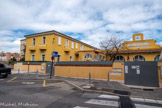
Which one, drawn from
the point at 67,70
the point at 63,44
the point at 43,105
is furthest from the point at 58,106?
the point at 63,44

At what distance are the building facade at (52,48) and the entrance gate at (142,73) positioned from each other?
10.4 meters

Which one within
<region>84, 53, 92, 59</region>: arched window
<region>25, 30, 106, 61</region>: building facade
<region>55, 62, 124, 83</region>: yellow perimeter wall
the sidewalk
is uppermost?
<region>25, 30, 106, 61</region>: building facade

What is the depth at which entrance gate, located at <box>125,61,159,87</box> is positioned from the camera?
9672 millimetres

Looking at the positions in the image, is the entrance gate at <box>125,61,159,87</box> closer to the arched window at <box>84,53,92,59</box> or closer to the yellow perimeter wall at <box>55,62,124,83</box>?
the yellow perimeter wall at <box>55,62,124,83</box>

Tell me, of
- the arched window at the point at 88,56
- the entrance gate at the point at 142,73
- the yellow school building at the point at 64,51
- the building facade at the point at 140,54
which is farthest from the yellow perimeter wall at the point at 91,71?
the building facade at the point at 140,54

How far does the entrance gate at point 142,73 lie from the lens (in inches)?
381

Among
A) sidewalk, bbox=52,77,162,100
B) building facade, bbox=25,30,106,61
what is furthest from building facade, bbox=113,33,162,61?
sidewalk, bbox=52,77,162,100

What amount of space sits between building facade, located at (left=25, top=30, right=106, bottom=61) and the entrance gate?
1043 centimetres

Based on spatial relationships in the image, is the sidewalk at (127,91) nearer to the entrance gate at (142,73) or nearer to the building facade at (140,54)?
the entrance gate at (142,73)

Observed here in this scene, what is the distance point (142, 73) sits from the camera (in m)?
10.0

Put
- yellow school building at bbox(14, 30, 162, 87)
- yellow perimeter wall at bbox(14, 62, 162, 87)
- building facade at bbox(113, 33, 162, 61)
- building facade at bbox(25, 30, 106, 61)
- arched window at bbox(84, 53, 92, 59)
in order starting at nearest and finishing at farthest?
1. yellow school building at bbox(14, 30, 162, 87)
2. yellow perimeter wall at bbox(14, 62, 162, 87)
3. building facade at bbox(113, 33, 162, 61)
4. building facade at bbox(25, 30, 106, 61)
5. arched window at bbox(84, 53, 92, 59)

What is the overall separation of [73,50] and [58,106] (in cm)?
2182

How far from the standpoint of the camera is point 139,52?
2064cm

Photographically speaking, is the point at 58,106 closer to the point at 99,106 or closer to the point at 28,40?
the point at 99,106
